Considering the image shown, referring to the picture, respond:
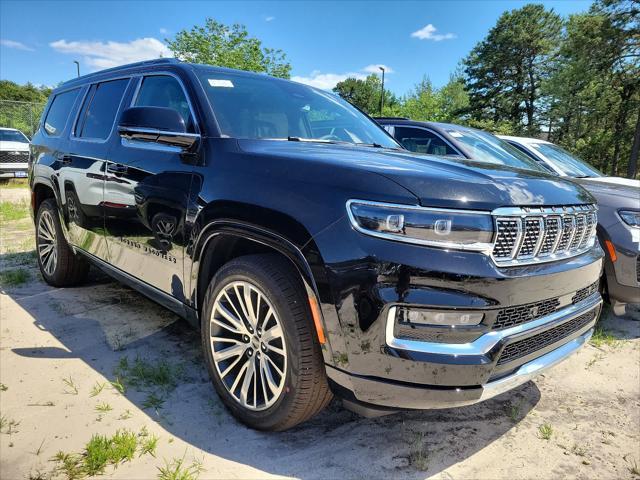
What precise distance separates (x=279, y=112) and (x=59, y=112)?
280cm

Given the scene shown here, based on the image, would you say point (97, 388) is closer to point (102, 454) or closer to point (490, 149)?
point (102, 454)

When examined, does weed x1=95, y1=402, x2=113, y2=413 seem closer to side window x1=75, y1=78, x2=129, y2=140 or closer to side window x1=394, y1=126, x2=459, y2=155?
side window x1=75, y1=78, x2=129, y2=140

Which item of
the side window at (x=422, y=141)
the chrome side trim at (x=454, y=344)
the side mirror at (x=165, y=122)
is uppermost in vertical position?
the side window at (x=422, y=141)

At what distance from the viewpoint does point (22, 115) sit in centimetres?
2342

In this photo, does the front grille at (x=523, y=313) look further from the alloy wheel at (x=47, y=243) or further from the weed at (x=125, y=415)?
the alloy wheel at (x=47, y=243)

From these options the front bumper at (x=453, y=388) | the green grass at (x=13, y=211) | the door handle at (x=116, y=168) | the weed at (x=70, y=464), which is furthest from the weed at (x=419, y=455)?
the green grass at (x=13, y=211)

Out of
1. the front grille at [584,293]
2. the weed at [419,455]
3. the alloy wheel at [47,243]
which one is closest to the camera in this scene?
the weed at [419,455]

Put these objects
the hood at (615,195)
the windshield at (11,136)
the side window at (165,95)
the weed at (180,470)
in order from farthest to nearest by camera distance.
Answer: the windshield at (11,136) < the hood at (615,195) < the side window at (165,95) < the weed at (180,470)

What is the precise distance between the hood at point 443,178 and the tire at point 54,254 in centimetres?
282

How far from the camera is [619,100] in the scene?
29859mm

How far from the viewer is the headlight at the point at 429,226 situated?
171 centimetres

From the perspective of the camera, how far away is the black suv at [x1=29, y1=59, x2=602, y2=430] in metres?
1.71

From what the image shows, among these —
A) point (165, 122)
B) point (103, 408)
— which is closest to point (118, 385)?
point (103, 408)

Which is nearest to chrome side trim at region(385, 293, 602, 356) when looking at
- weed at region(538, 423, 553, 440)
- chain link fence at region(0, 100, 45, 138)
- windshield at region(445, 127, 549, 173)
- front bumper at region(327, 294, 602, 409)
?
front bumper at region(327, 294, 602, 409)
